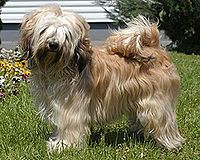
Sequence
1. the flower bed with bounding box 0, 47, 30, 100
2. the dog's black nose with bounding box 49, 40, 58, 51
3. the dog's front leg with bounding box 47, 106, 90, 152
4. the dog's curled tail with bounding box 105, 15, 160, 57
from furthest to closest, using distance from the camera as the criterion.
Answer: the flower bed with bounding box 0, 47, 30, 100
the dog's curled tail with bounding box 105, 15, 160, 57
the dog's front leg with bounding box 47, 106, 90, 152
the dog's black nose with bounding box 49, 40, 58, 51

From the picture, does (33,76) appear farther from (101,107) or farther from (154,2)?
(154,2)

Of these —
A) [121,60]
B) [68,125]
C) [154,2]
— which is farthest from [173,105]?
[154,2]

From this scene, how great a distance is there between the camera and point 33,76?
5.62 metres

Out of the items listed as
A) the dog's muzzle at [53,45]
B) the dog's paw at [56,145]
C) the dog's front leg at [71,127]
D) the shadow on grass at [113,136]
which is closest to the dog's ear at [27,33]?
the dog's muzzle at [53,45]

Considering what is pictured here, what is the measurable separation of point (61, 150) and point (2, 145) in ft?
2.06

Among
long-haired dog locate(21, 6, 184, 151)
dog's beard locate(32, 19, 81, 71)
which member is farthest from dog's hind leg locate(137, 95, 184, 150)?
dog's beard locate(32, 19, 81, 71)

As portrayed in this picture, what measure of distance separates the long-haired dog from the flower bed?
208 cm

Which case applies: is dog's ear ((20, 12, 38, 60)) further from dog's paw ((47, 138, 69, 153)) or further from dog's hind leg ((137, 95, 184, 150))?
dog's hind leg ((137, 95, 184, 150))

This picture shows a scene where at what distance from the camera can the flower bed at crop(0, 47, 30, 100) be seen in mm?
7889

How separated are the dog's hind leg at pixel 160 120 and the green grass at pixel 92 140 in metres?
0.11

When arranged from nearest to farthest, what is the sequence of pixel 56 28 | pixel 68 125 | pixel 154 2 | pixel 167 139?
pixel 56 28 → pixel 68 125 → pixel 167 139 → pixel 154 2

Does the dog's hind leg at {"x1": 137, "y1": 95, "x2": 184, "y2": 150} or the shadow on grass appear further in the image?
the shadow on grass

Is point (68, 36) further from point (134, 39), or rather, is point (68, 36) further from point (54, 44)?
point (134, 39)

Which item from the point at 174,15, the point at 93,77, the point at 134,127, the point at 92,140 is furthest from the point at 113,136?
the point at 174,15
